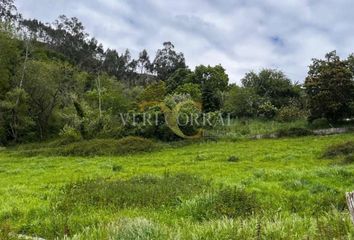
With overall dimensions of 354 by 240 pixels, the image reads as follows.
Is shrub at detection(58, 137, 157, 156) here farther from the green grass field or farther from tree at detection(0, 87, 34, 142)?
tree at detection(0, 87, 34, 142)

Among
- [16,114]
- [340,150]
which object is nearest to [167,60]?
[16,114]

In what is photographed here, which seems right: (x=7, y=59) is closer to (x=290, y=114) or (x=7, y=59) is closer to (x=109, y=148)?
(x=109, y=148)

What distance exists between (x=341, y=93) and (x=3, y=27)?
4534 centimetres

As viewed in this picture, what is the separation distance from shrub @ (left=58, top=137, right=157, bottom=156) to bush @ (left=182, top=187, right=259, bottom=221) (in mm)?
22592

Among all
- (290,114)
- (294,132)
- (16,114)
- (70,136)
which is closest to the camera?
(294,132)

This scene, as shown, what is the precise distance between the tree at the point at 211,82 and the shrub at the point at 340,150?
37.7 metres

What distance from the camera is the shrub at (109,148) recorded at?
3431cm

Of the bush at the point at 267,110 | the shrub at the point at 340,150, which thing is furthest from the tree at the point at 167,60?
the shrub at the point at 340,150

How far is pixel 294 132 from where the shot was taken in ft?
132

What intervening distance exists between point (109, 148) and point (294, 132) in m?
16.7

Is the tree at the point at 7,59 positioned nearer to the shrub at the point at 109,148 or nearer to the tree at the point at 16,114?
the tree at the point at 16,114

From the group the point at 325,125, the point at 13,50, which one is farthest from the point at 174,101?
the point at 13,50

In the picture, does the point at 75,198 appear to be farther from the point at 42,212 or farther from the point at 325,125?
the point at 325,125

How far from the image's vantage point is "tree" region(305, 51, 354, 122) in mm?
41875
